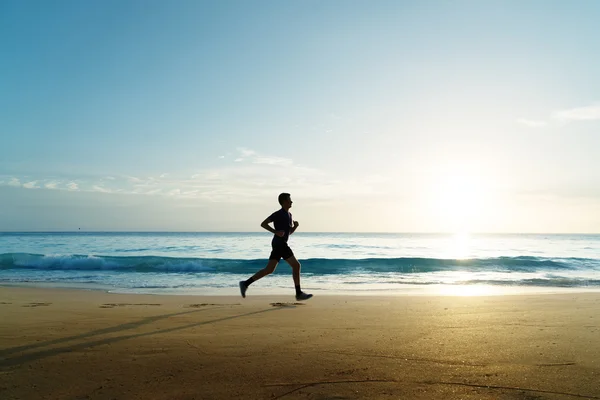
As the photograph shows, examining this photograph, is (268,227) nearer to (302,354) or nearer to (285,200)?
(285,200)

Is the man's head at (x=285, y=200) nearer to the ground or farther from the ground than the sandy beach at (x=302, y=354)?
farther from the ground

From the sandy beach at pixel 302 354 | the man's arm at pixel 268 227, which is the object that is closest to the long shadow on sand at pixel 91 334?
the sandy beach at pixel 302 354

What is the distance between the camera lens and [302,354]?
4156 millimetres

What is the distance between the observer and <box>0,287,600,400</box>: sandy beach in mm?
3158

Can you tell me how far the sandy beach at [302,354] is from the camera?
3158 millimetres

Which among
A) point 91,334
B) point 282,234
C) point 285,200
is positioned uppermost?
point 285,200

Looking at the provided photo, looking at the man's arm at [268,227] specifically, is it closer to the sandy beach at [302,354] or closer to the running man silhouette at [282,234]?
the running man silhouette at [282,234]

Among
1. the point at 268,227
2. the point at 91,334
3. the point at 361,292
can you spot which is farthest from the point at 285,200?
the point at 361,292

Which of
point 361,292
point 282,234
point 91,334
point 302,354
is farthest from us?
point 361,292

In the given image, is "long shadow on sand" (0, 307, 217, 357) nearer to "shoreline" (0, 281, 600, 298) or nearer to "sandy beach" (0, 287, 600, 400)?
"sandy beach" (0, 287, 600, 400)

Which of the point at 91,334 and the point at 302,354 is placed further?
the point at 91,334

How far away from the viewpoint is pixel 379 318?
6.41 metres

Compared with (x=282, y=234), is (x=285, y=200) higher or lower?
higher

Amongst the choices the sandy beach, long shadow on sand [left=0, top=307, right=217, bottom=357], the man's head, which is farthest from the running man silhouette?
long shadow on sand [left=0, top=307, right=217, bottom=357]
